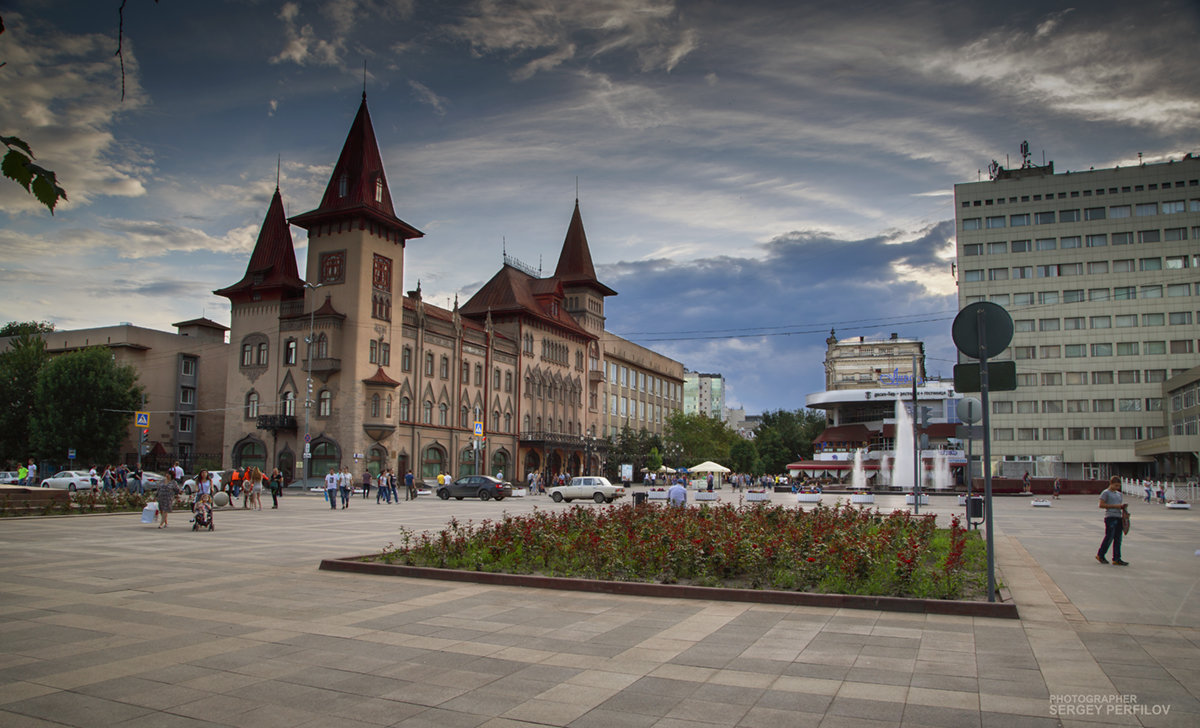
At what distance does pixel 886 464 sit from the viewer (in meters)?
88.8

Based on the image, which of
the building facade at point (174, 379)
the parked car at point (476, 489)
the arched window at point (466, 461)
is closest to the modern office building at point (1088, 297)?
the arched window at point (466, 461)

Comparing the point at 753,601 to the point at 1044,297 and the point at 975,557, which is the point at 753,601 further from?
the point at 1044,297

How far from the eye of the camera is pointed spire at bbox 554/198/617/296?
9175 cm

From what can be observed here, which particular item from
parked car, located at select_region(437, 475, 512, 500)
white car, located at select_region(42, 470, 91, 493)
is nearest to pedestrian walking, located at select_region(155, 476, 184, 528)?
parked car, located at select_region(437, 475, 512, 500)

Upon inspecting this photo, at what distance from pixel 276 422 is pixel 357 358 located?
736 centimetres

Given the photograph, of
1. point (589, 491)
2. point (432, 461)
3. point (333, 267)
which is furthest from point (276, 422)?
point (589, 491)

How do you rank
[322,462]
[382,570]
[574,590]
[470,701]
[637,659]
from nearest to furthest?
[470,701] → [637,659] → [574,590] → [382,570] → [322,462]

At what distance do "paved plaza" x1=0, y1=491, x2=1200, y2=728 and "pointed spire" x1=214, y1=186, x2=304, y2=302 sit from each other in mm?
51406

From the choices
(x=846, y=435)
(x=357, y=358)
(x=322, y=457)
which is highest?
(x=357, y=358)

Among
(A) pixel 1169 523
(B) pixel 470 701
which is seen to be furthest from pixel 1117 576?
(A) pixel 1169 523

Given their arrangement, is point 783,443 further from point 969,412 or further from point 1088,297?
point 969,412

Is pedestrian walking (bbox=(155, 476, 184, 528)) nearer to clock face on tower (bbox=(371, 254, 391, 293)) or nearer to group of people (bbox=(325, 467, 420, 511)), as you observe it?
group of people (bbox=(325, 467, 420, 511))

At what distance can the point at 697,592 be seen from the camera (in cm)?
1077

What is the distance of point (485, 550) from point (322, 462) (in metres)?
47.4
